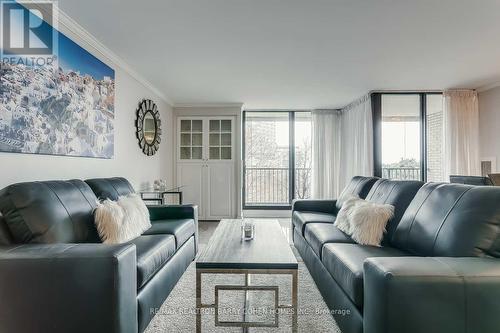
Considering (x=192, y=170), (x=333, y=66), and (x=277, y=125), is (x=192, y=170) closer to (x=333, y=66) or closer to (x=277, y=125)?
(x=277, y=125)

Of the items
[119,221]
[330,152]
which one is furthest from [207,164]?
[119,221]

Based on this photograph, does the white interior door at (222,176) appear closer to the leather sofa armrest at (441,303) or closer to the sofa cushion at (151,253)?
the sofa cushion at (151,253)

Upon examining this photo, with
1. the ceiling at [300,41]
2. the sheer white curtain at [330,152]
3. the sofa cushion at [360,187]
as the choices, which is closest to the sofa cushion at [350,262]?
the sofa cushion at [360,187]

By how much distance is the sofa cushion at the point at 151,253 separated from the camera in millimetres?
1798

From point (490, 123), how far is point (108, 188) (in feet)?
18.5

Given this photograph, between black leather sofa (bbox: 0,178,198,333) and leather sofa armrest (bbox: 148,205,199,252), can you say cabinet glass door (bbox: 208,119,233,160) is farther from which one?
black leather sofa (bbox: 0,178,198,333)

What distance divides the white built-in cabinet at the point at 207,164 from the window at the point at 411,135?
8.84 feet

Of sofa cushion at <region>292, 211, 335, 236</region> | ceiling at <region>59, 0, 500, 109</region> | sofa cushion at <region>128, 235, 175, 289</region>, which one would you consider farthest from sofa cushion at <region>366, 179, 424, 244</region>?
sofa cushion at <region>128, 235, 175, 289</region>

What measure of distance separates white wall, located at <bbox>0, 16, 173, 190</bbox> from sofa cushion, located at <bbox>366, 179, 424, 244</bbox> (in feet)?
9.09

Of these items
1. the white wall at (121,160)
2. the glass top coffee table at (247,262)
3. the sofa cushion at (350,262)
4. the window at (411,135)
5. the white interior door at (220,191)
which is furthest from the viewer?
the white interior door at (220,191)

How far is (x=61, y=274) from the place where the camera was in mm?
1378

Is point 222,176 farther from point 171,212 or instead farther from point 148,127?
point 171,212

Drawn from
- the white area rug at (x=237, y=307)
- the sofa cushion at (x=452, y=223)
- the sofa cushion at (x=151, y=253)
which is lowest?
the white area rug at (x=237, y=307)

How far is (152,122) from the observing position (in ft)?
14.8
